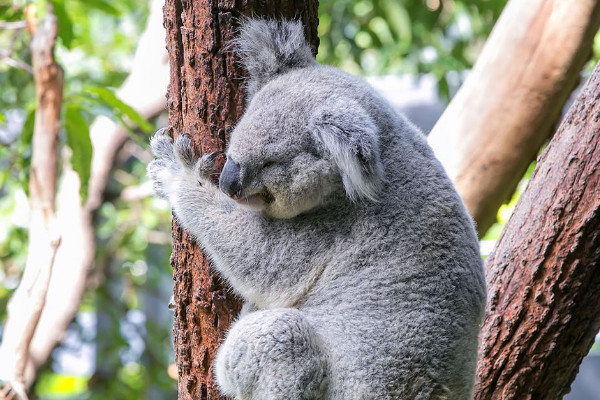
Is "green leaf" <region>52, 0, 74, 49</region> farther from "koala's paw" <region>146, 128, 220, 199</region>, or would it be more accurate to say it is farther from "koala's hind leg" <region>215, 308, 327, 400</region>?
"koala's hind leg" <region>215, 308, 327, 400</region>

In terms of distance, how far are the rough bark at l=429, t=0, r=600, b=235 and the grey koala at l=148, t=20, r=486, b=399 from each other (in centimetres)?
133

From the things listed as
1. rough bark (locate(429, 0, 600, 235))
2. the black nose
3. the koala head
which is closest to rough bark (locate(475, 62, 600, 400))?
rough bark (locate(429, 0, 600, 235))

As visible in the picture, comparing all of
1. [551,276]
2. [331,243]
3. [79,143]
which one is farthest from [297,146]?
[79,143]

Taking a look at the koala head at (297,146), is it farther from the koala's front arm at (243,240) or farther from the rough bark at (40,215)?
the rough bark at (40,215)

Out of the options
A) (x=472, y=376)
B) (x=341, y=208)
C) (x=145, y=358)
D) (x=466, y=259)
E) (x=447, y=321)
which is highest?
(x=341, y=208)

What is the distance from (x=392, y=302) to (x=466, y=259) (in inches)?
11.1

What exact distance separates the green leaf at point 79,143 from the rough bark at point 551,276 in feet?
6.46

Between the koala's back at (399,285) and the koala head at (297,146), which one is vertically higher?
the koala head at (297,146)

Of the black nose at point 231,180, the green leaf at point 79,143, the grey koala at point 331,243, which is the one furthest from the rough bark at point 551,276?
the green leaf at point 79,143

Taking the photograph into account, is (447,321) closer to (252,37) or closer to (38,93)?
(252,37)

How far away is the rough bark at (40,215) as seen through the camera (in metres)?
3.26

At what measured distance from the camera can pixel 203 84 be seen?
6.97 feet

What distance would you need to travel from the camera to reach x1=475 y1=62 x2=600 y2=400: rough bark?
2500 mm

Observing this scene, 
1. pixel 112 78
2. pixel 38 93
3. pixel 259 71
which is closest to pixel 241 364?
pixel 259 71
